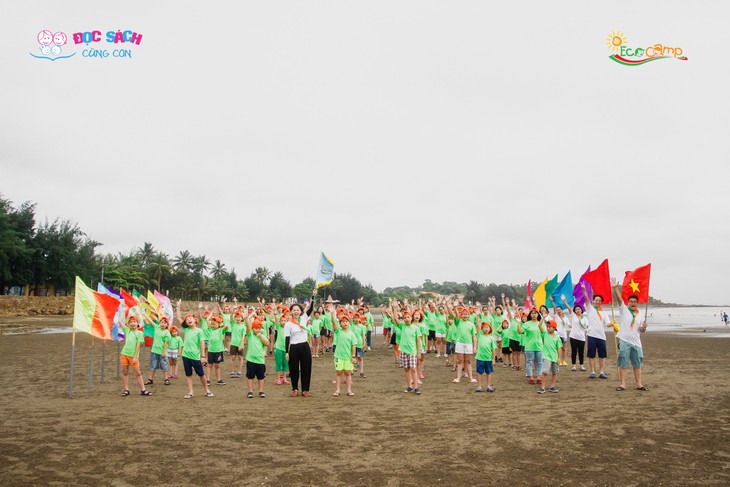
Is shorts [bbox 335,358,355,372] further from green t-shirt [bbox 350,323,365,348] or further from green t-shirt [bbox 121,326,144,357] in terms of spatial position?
green t-shirt [bbox 121,326,144,357]

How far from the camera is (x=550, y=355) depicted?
11.8 m

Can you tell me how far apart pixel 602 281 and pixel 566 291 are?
2659 millimetres

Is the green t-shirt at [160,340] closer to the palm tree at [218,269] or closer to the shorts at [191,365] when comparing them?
the shorts at [191,365]

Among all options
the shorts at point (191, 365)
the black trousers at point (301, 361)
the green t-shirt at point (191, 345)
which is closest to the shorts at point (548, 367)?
the black trousers at point (301, 361)

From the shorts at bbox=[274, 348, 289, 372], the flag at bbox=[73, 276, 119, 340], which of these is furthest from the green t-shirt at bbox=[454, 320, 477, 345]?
the flag at bbox=[73, 276, 119, 340]

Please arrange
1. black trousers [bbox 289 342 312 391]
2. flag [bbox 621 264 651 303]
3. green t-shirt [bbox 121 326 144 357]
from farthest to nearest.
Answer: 1. flag [bbox 621 264 651 303]
2. green t-shirt [bbox 121 326 144 357]
3. black trousers [bbox 289 342 312 391]

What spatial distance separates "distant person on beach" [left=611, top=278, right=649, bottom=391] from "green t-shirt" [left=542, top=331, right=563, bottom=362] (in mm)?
1414

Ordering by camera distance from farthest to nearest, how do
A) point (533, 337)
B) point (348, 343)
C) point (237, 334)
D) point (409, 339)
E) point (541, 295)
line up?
point (541, 295), point (237, 334), point (533, 337), point (409, 339), point (348, 343)

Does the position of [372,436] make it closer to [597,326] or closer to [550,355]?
[550,355]

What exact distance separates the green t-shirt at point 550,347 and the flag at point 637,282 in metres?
2.12

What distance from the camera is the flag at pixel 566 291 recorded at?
15995 millimetres

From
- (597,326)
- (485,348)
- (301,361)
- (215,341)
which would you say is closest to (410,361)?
(485,348)

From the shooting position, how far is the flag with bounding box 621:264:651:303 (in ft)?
40.2

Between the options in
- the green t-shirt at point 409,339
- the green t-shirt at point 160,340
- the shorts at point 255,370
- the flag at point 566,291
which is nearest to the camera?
the shorts at point 255,370
